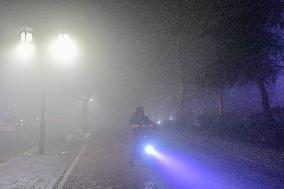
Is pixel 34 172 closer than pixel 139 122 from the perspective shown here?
Yes

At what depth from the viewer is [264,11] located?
1836 cm

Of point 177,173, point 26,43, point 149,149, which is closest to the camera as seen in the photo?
point 177,173

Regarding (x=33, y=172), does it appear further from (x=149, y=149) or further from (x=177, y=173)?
(x=177, y=173)

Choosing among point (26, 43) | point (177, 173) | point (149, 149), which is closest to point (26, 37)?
point (26, 43)

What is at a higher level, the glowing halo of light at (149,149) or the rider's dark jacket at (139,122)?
the rider's dark jacket at (139,122)

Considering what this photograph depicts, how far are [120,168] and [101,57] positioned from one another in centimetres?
1791

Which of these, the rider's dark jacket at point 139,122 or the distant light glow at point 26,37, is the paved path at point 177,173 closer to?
the rider's dark jacket at point 139,122

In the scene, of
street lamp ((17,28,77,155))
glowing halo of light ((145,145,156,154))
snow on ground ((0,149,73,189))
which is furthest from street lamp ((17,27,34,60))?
glowing halo of light ((145,145,156,154))

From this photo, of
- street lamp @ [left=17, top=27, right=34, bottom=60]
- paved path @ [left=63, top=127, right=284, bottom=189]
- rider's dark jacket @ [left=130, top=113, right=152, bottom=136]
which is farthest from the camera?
street lamp @ [left=17, top=27, right=34, bottom=60]

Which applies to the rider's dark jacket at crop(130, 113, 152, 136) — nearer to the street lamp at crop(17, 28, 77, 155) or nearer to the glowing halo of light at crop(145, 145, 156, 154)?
the glowing halo of light at crop(145, 145, 156, 154)

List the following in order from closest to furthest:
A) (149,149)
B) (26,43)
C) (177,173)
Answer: (177,173) → (149,149) → (26,43)

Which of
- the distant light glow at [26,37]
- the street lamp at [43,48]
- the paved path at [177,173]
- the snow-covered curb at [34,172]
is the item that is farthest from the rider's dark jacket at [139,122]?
the distant light glow at [26,37]

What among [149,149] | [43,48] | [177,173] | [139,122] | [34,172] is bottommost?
[177,173]

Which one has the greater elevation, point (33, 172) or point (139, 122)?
point (139, 122)
